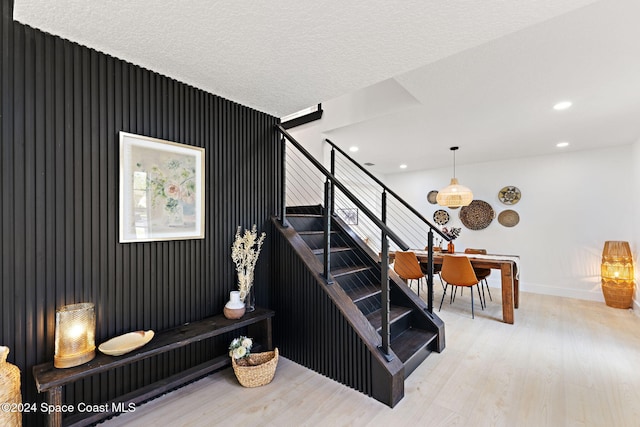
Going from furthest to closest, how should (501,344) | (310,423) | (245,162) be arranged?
(501,344), (245,162), (310,423)

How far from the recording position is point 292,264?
98.7 inches

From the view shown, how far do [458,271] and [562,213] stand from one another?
2800 mm

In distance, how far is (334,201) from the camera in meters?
4.81

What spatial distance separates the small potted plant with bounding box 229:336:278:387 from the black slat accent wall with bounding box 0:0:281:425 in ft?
1.06

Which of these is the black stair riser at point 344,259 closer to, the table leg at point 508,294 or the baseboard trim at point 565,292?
the table leg at point 508,294

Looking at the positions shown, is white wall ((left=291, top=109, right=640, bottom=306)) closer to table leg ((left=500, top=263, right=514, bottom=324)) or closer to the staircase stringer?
table leg ((left=500, top=263, right=514, bottom=324))

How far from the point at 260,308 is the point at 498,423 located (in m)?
1.85

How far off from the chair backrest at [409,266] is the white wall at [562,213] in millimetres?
2518

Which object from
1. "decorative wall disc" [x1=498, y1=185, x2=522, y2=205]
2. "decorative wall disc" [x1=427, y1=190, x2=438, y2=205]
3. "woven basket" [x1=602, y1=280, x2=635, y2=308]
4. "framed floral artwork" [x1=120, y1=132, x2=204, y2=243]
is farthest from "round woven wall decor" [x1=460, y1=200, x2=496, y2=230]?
"framed floral artwork" [x1=120, y1=132, x2=204, y2=243]

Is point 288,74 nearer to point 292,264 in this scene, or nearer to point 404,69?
point 404,69

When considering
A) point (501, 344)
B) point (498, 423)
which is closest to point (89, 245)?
point (498, 423)

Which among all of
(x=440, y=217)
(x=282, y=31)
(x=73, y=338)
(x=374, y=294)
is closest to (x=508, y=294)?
(x=374, y=294)

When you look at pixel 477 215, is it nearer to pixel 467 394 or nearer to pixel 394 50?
pixel 467 394

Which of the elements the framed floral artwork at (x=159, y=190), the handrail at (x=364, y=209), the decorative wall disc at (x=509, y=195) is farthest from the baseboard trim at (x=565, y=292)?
the framed floral artwork at (x=159, y=190)
